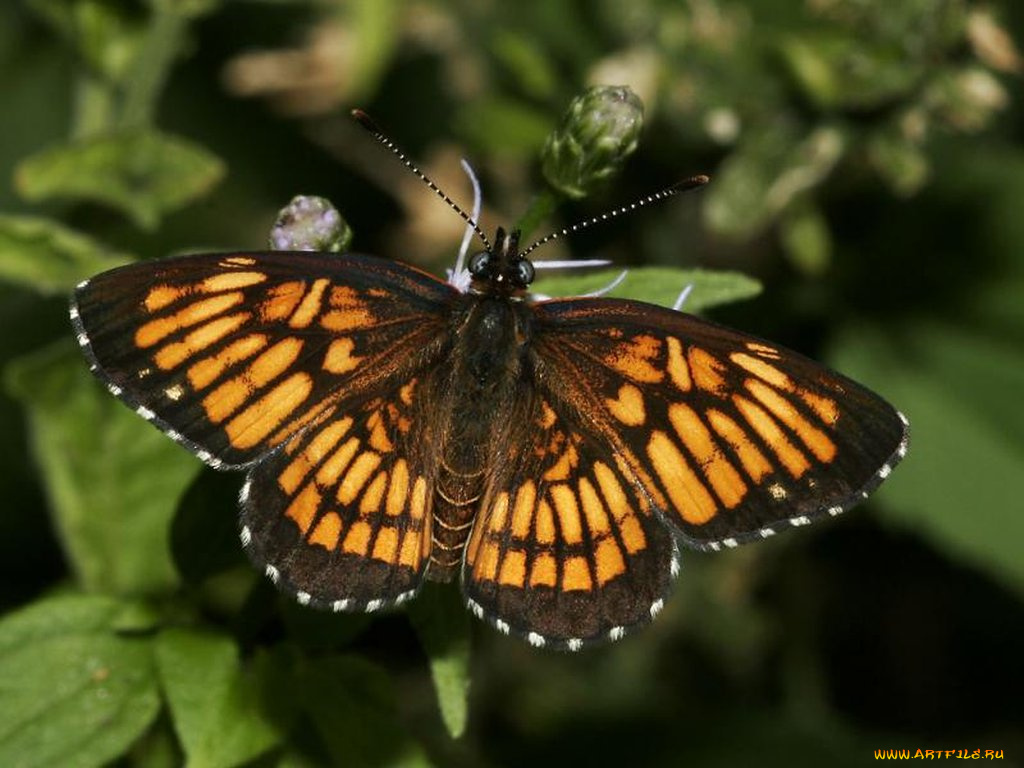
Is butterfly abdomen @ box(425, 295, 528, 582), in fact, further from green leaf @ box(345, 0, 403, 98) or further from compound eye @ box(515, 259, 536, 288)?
green leaf @ box(345, 0, 403, 98)

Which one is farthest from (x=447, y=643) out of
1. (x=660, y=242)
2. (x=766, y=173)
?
(x=660, y=242)

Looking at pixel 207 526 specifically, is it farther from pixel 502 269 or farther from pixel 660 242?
pixel 660 242

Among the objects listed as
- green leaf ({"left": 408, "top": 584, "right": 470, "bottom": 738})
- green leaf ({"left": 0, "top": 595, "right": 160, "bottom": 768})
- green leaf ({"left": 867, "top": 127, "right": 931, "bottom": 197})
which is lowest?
green leaf ({"left": 0, "top": 595, "right": 160, "bottom": 768})

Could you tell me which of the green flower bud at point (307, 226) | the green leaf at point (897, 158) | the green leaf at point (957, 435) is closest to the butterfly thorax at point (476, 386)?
the green flower bud at point (307, 226)

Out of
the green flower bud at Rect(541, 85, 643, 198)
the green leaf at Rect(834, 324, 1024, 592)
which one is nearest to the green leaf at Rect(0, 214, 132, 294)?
the green flower bud at Rect(541, 85, 643, 198)

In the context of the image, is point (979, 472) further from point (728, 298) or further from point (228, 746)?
point (228, 746)

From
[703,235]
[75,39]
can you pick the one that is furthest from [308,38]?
[703,235]
